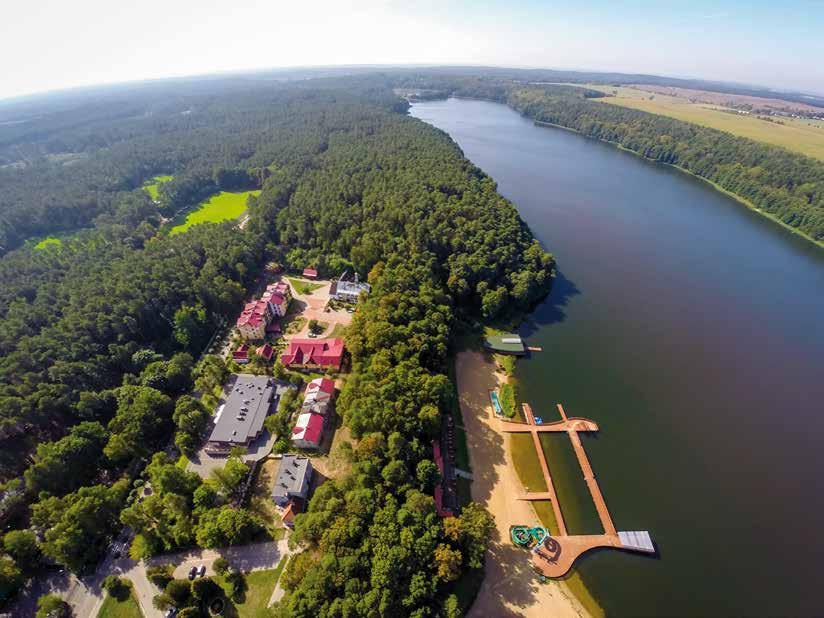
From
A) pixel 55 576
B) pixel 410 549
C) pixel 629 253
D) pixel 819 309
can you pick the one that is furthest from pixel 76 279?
pixel 819 309

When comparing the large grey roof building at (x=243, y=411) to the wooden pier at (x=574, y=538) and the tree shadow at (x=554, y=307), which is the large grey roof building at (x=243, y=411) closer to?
the wooden pier at (x=574, y=538)

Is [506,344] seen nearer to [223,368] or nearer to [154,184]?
[223,368]

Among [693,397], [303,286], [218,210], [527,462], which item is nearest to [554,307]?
[693,397]

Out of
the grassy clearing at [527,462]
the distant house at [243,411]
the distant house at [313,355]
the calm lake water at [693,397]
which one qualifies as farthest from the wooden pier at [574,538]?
the distant house at [243,411]

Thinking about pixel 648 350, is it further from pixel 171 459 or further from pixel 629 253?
pixel 171 459

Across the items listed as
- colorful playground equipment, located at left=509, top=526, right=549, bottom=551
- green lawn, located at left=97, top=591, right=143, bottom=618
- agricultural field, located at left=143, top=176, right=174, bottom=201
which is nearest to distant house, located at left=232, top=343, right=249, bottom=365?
green lawn, located at left=97, top=591, right=143, bottom=618

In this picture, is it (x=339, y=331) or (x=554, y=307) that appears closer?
(x=339, y=331)
